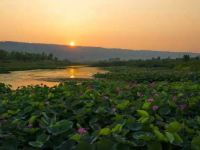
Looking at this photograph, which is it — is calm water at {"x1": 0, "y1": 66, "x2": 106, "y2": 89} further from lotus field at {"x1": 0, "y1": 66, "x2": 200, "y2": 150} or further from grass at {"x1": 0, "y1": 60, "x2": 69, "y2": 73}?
lotus field at {"x1": 0, "y1": 66, "x2": 200, "y2": 150}

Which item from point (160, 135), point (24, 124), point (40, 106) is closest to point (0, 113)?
point (40, 106)

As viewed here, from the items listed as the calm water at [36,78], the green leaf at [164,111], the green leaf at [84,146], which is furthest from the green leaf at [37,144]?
the calm water at [36,78]

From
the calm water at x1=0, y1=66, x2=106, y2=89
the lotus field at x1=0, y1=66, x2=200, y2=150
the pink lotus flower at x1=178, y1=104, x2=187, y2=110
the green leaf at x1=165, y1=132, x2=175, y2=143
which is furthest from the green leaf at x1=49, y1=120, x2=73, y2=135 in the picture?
the calm water at x1=0, y1=66, x2=106, y2=89

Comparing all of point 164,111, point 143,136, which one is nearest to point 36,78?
point 164,111

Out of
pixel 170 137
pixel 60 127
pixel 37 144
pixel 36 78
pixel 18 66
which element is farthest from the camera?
pixel 18 66

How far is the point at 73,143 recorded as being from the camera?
1.97 metres

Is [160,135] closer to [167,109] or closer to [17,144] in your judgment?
[17,144]

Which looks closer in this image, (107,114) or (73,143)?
(73,143)

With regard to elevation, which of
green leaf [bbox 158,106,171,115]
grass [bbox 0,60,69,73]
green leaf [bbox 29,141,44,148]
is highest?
green leaf [bbox 158,106,171,115]

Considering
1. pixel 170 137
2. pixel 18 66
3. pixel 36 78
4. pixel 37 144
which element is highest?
pixel 170 137

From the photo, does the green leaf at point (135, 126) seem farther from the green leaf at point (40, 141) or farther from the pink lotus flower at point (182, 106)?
the pink lotus flower at point (182, 106)

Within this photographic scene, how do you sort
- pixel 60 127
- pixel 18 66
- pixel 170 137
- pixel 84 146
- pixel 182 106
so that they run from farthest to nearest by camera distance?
1. pixel 18 66
2. pixel 182 106
3. pixel 60 127
4. pixel 170 137
5. pixel 84 146

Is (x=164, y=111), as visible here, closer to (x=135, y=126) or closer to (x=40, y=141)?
(x=135, y=126)

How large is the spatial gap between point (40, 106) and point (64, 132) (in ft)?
3.15
